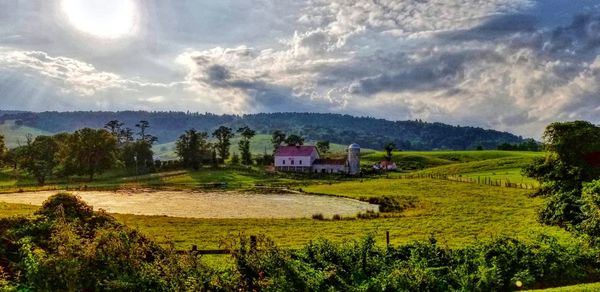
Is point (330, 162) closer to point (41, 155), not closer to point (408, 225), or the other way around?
point (41, 155)

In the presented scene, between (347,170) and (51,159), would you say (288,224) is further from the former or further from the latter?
(51,159)

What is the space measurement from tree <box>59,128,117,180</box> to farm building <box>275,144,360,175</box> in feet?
183

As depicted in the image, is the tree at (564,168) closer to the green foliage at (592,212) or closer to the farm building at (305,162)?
the green foliage at (592,212)

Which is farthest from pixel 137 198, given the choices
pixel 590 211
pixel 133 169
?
pixel 133 169

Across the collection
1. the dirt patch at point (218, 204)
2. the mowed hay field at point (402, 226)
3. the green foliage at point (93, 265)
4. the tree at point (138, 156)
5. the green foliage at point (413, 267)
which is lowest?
the dirt patch at point (218, 204)

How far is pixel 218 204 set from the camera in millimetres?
73125

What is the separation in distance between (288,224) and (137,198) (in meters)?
42.7

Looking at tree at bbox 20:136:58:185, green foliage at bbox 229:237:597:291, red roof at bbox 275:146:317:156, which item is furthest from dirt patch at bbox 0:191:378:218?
red roof at bbox 275:146:317:156

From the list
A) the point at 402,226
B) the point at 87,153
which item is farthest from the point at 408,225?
the point at 87,153

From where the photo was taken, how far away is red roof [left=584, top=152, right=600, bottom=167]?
44.6 metres

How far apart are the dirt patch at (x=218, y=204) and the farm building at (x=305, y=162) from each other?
77.0m

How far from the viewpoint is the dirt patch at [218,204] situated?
62.1m

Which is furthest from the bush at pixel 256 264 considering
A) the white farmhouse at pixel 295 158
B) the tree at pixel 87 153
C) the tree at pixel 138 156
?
the white farmhouse at pixel 295 158

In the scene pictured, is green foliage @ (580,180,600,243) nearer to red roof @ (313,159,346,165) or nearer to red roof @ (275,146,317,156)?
red roof @ (313,159,346,165)
